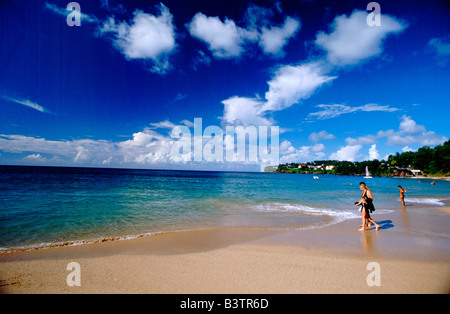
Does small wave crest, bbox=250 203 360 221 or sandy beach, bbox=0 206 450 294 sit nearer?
sandy beach, bbox=0 206 450 294

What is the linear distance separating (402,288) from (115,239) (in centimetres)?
879

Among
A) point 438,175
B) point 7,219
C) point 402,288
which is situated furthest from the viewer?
point 438,175

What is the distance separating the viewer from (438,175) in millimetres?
104562

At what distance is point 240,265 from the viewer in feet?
16.0

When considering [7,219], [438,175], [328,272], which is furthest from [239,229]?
[438,175]

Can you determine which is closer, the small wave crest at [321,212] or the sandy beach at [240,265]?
the sandy beach at [240,265]

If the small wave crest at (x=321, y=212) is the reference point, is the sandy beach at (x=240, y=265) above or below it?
above

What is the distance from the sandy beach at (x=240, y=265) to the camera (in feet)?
12.9

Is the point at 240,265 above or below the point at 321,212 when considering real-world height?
above

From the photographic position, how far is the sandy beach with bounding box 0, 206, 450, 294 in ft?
12.9

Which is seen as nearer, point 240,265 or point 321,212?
point 240,265

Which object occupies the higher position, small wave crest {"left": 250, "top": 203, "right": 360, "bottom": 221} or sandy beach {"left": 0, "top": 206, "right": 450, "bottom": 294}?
sandy beach {"left": 0, "top": 206, "right": 450, "bottom": 294}

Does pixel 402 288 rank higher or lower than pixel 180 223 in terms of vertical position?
higher
